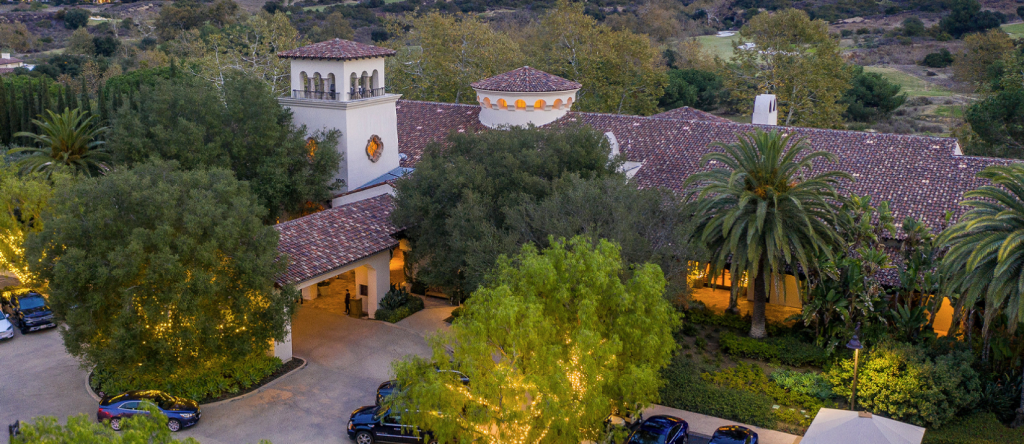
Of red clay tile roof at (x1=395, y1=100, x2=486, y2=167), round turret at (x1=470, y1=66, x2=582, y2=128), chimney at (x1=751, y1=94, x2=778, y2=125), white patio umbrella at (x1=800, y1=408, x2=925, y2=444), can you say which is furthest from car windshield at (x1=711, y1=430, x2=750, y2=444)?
chimney at (x1=751, y1=94, x2=778, y2=125)

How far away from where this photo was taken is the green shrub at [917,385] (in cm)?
2298

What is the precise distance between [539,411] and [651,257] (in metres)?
8.58

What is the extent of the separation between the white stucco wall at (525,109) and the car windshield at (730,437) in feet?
68.5

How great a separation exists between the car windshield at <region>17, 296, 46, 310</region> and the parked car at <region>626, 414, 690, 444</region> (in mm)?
23293

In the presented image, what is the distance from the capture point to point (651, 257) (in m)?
24.6

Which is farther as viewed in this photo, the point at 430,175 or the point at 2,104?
the point at 2,104

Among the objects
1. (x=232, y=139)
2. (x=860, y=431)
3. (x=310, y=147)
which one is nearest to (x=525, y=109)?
(x=310, y=147)

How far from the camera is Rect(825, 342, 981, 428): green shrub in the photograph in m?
23.0

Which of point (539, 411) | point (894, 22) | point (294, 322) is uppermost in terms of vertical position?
point (894, 22)

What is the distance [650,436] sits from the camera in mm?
21406

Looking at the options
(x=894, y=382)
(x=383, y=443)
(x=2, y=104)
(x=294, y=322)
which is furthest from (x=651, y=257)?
(x=2, y=104)

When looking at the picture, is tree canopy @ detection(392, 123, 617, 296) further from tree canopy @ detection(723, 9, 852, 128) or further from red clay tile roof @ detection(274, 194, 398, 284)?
tree canopy @ detection(723, 9, 852, 128)

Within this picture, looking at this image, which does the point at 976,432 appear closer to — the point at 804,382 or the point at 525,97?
the point at 804,382

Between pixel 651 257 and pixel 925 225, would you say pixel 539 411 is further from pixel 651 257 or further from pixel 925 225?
pixel 925 225
